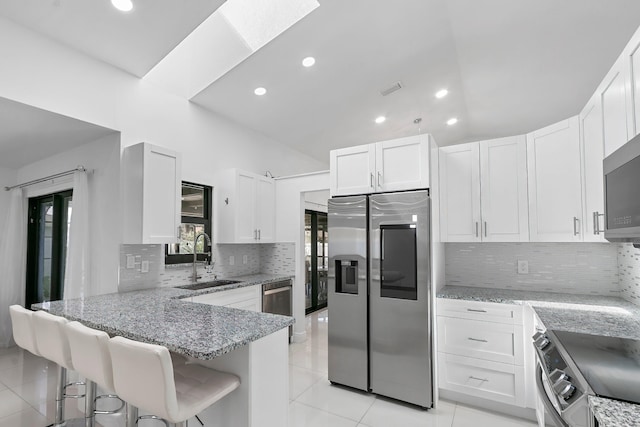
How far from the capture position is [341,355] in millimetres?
2967

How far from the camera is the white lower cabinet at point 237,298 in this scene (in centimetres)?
315

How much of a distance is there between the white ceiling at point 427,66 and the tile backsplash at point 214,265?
1.79 m

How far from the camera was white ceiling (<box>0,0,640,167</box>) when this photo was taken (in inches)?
96.5

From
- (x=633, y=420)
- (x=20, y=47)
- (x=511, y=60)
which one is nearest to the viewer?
(x=633, y=420)

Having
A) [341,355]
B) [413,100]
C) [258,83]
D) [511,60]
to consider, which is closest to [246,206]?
[258,83]

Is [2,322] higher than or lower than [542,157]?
lower

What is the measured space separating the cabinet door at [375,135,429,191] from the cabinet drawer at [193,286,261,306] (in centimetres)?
196

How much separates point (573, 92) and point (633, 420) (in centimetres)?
386

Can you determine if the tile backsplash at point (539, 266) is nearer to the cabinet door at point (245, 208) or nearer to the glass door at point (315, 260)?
the cabinet door at point (245, 208)

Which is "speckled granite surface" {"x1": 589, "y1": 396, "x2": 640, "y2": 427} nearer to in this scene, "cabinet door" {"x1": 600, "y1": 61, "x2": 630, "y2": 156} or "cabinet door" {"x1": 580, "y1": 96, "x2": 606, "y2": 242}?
"cabinet door" {"x1": 600, "y1": 61, "x2": 630, "y2": 156}

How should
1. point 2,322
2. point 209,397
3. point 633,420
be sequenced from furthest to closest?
point 2,322 → point 209,397 → point 633,420

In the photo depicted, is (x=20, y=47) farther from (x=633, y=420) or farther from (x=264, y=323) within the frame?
(x=633, y=420)

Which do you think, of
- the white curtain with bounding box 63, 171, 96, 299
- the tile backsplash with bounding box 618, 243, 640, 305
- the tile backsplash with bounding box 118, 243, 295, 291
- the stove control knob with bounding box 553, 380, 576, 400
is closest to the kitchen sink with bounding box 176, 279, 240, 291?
the tile backsplash with bounding box 118, 243, 295, 291

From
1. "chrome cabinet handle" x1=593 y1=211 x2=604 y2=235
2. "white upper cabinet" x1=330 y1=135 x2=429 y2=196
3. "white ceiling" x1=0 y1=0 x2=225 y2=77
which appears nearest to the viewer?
"chrome cabinet handle" x1=593 y1=211 x2=604 y2=235
